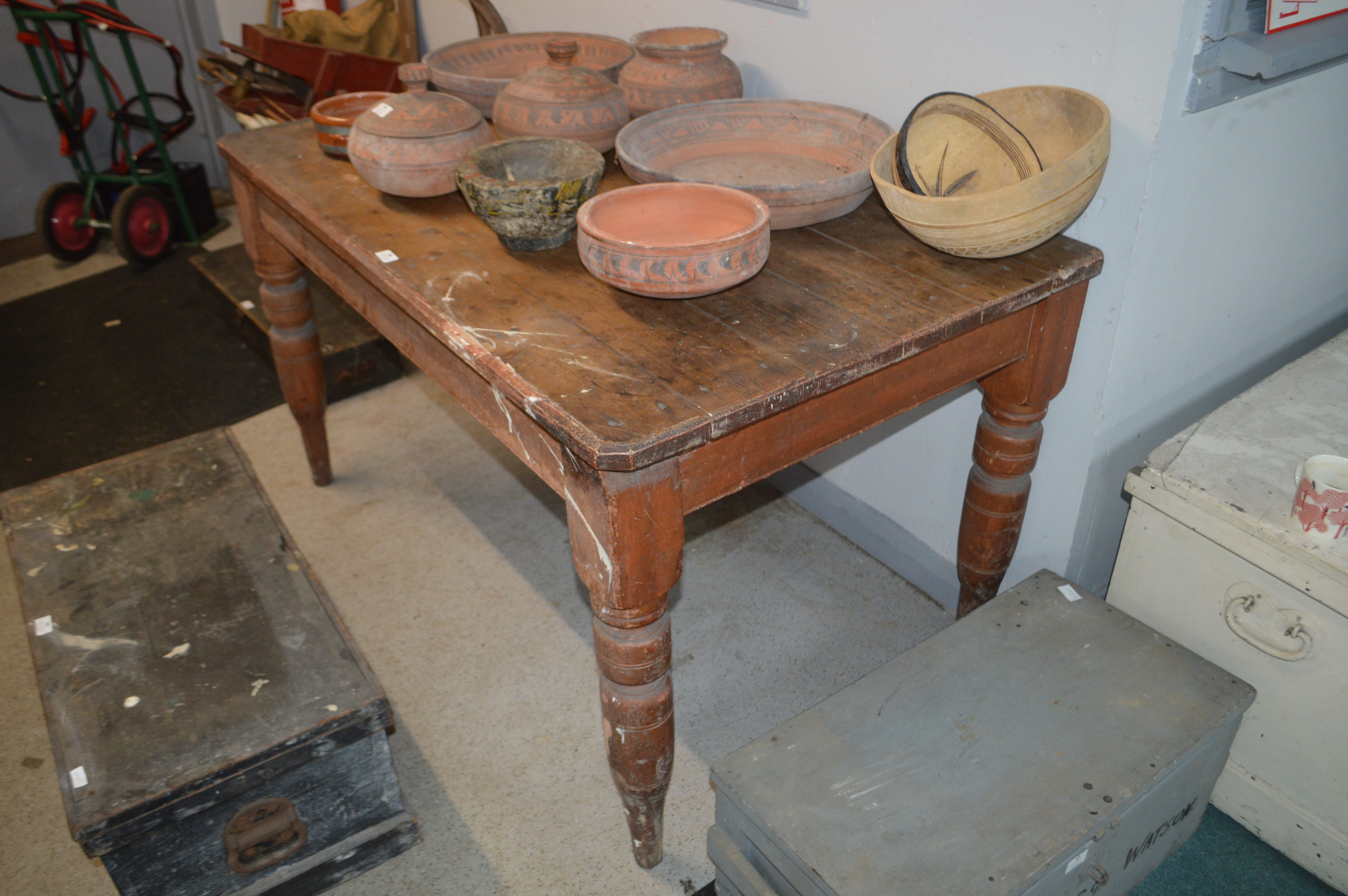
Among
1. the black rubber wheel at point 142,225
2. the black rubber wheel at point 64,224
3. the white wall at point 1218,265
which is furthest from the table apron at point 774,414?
the black rubber wheel at point 64,224

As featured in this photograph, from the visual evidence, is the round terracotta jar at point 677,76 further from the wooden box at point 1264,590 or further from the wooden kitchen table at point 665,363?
the wooden box at point 1264,590

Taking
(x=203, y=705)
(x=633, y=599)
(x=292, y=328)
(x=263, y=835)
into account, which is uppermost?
(x=633, y=599)

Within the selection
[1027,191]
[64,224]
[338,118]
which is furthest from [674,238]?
[64,224]

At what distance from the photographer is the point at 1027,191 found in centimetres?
103

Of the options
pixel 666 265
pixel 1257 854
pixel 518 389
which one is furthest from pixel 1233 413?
pixel 518 389

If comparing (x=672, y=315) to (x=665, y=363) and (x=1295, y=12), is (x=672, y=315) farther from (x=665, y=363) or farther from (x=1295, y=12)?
(x=1295, y=12)

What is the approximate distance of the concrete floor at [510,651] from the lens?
4.43ft

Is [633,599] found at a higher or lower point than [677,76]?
lower

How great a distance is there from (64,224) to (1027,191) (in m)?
3.16

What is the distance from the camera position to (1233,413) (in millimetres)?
1307

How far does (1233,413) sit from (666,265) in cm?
84

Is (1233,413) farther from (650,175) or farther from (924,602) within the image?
(650,175)

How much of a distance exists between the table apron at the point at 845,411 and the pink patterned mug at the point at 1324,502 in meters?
0.35

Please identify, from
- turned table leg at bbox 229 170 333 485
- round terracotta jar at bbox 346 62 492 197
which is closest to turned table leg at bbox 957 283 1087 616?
round terracotta jar at bbox 346 62 492 197
